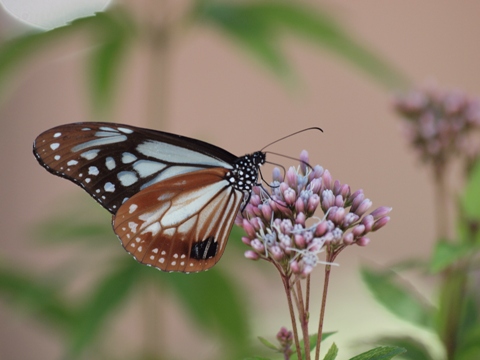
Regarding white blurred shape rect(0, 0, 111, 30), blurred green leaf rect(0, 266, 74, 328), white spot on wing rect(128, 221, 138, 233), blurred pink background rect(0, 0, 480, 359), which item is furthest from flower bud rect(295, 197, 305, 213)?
blurred pink background rect(0, 0, 480, 359)

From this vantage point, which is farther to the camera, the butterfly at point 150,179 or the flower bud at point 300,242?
the butterfly at point 150,179

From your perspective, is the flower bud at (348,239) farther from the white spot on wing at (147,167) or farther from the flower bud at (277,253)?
the white spot on wing at (147,167)

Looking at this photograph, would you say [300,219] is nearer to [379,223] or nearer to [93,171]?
[379,223]

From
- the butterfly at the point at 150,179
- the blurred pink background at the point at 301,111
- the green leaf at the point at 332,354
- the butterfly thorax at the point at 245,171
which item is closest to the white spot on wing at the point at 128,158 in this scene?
the butterfly at the point at 150,179

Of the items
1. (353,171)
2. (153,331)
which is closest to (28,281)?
(153,331)

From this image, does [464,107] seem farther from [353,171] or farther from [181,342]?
[181,342]
